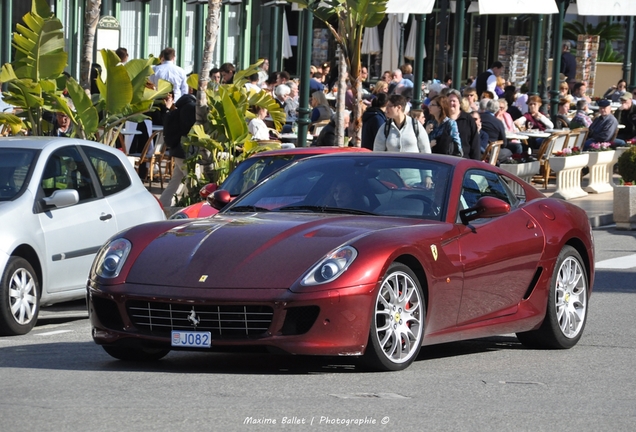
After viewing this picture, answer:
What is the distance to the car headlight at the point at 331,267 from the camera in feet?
24.5

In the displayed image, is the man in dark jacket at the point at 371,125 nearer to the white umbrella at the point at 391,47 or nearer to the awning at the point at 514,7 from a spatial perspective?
the awning at the point at 514,7

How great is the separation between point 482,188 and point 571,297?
3.63 ft

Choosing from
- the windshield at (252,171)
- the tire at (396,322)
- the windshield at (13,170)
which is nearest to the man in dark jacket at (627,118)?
the windshield at (252,171)

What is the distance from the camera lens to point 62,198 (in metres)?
10.7

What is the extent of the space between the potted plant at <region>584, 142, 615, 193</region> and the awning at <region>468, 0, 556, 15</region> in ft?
8.92

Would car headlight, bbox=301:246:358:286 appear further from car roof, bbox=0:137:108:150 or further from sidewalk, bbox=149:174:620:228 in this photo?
sidewalk, bbox=149:174:620:228

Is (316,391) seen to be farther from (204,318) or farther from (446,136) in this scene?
(446,136)

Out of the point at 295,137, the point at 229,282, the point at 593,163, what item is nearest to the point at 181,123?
the point at 295,137

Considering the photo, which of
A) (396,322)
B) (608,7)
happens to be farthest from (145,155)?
(396,322)

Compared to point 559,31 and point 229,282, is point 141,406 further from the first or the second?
Result: point 559,31

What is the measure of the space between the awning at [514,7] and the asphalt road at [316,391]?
627 inches

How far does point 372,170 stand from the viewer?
8.81 meters

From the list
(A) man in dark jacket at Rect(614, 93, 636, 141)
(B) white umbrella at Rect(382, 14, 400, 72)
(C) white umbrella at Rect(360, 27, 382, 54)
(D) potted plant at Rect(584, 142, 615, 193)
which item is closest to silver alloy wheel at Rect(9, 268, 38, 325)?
(D) potted plant at Rect(584, 142, 615, 193)

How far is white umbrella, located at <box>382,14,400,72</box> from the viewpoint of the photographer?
40656 mm
